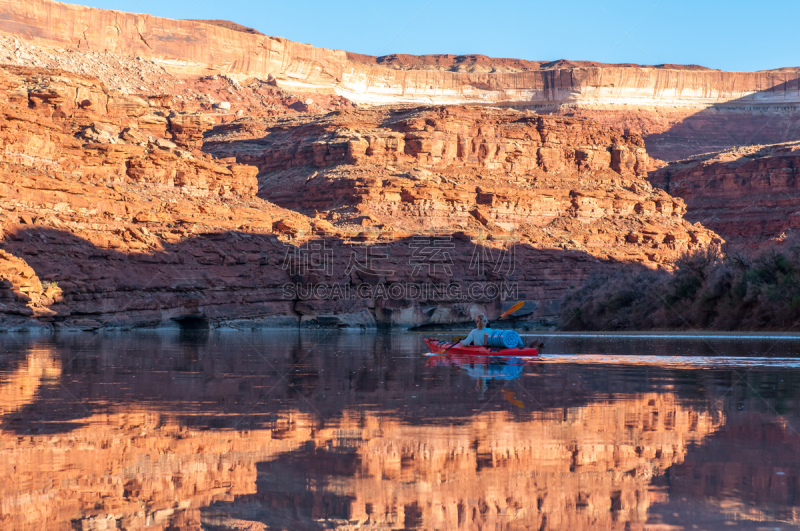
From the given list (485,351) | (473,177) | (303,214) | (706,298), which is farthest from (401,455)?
(473,177)

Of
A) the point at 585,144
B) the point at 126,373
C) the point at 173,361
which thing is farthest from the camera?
the point at 585,144

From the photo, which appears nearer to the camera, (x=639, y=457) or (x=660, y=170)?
(x=639, y=457)

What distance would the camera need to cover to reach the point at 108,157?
55.1 m

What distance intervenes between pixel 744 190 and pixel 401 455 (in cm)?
10486

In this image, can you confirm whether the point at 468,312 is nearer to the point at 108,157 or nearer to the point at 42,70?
the point at 108,157

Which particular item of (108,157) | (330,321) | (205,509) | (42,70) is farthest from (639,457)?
(42,70)

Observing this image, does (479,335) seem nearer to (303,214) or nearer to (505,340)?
(505,340)

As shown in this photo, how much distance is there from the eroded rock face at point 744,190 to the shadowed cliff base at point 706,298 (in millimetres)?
58007

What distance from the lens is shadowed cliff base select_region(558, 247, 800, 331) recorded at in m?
31.1

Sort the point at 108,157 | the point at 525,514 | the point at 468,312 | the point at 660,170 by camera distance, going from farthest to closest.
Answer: the point at 660,170
the point at 468,312
the point at 108,157
the point at 525,514

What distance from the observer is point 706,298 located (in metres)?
34.5

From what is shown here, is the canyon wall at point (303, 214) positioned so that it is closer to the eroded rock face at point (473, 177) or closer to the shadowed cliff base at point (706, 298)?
the eroded rock face at point (473, 177)

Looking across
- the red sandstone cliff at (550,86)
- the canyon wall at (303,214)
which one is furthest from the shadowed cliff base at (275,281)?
the red sandstone cliff at (550,86)

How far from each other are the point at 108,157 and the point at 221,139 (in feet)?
127
